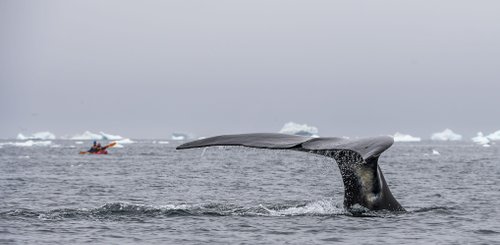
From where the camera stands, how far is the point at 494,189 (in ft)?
71.3

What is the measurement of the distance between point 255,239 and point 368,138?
2.05 metres

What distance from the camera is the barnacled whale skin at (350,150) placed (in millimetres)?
9688

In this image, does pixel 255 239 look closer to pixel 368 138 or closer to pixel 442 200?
pixel 368 138

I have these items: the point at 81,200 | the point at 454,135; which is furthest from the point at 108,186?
the point at 454,135

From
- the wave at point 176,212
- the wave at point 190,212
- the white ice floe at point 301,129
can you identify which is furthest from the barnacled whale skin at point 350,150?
the white ice floe at point 301,129

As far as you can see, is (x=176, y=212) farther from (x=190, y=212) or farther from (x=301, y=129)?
(x=301, y=129)

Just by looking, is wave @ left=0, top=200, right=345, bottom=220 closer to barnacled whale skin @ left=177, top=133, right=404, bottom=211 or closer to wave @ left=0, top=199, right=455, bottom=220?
wave @ left=0, top=199, right=455, bottom=220

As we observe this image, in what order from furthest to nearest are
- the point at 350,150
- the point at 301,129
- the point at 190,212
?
the point at 301,129 → the point at 190,212 → the point at 350,150

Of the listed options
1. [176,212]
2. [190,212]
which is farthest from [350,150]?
[176,212]

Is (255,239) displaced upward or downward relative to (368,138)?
downward

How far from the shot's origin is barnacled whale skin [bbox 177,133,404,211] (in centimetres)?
969

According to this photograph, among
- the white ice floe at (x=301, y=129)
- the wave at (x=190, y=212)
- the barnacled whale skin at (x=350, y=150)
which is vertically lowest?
the wave at (x=190, y=212)

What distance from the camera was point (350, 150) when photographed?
9.66m

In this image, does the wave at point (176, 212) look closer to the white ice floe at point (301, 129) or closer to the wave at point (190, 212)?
the wave at point (190, 212)
